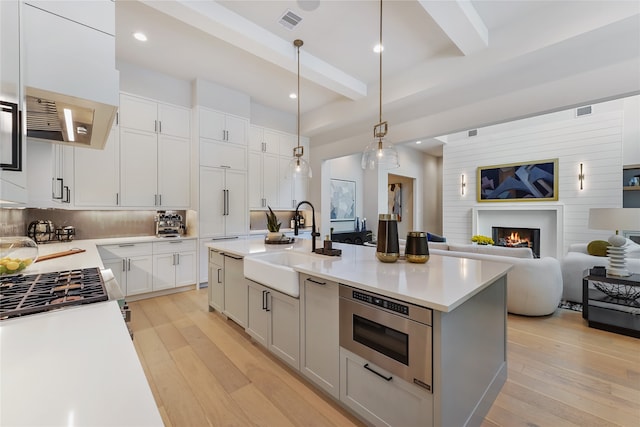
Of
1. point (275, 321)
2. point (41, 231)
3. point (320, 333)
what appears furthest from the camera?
point (41, 231)

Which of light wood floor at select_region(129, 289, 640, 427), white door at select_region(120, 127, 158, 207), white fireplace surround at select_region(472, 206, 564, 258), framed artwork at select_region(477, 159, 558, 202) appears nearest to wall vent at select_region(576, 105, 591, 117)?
framed artwork at select_region(477, 159, 558, 202)

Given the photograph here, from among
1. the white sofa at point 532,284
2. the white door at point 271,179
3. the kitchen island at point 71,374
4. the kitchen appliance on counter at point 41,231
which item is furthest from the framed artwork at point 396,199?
the kitchen island at point 71,374

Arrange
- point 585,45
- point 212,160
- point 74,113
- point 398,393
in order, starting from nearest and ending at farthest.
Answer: point 398,393 < point 74,113 < point 585,45 < point 212,160

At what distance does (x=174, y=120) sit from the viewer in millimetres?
4145

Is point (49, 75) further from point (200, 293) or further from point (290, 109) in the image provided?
point (290, 109)

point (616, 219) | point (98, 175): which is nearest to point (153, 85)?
point (98, 175)

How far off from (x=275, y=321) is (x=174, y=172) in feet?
10.3

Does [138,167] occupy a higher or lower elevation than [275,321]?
higher

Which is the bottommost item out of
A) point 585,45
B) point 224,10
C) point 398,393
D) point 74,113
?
point 398,393

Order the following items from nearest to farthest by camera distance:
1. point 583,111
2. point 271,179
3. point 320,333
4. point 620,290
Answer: point 320,333, point 620,290, point 583,111, point 271,179

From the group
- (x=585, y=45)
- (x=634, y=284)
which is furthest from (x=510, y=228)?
(x=585, y=45)

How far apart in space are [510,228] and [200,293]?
21.1 ft

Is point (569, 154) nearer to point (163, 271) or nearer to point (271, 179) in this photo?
point (271, 179)

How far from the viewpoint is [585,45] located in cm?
264
